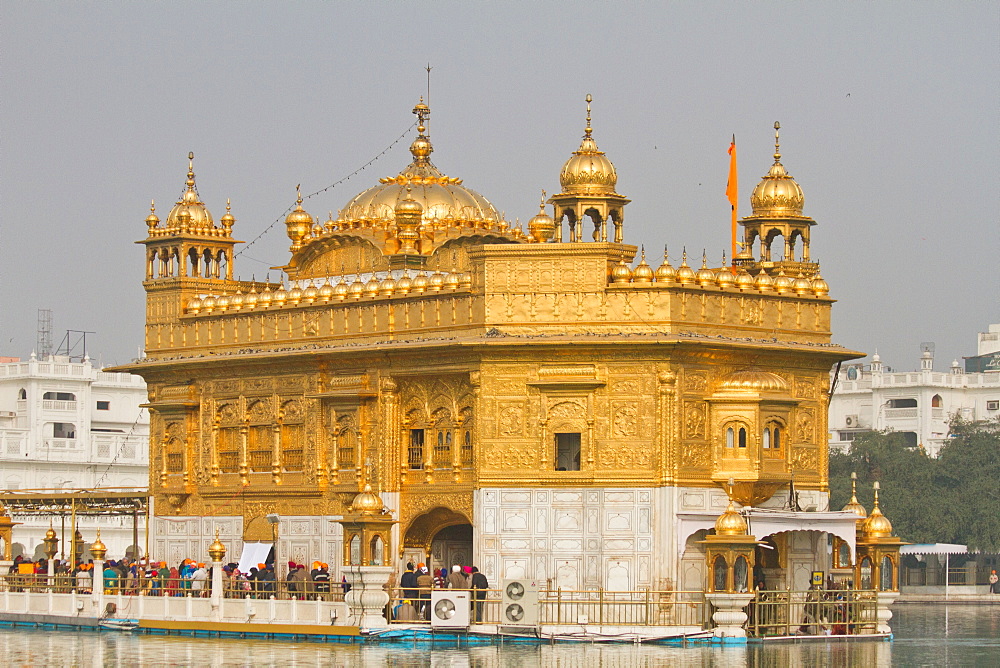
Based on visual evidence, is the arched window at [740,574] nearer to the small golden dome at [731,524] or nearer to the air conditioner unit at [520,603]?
the small golden dome at [731,524]

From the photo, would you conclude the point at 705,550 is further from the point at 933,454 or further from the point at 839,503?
the point at 933,454

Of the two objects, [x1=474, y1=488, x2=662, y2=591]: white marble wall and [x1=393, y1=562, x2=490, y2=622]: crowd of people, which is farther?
[x1=474, y1=488, x2=662, y2=591]: white marble wall

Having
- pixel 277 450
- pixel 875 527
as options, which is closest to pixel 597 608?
pixel 875 527

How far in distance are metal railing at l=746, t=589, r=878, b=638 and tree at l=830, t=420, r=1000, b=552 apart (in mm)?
34508

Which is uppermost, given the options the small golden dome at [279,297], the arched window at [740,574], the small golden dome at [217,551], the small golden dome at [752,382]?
the small golden dome at [279,297]

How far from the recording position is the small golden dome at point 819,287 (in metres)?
43.2

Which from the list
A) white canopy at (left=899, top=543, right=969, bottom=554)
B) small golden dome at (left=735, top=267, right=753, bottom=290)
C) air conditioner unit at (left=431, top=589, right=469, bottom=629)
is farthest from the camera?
white canopy at (left=899, top=543, right=969, bottom=554)

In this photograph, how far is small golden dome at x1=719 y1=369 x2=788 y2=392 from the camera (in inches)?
1599

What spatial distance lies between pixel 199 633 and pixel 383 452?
497 cm

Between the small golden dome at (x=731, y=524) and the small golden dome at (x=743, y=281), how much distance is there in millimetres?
4525

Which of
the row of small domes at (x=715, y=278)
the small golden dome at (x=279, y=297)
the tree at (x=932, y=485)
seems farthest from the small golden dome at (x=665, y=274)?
the tree at (x=932, y=485)

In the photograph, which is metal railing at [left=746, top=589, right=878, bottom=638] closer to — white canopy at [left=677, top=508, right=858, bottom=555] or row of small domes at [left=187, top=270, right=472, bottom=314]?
Result: white canopy at [left=677, top=508, right=858, bottom=555]

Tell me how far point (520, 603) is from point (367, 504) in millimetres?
3892

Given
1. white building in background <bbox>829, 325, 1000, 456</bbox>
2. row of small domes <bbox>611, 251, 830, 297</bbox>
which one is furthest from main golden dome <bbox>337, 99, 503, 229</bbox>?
white building in background <bbox>829, 325, 1000, 456</bbox>
